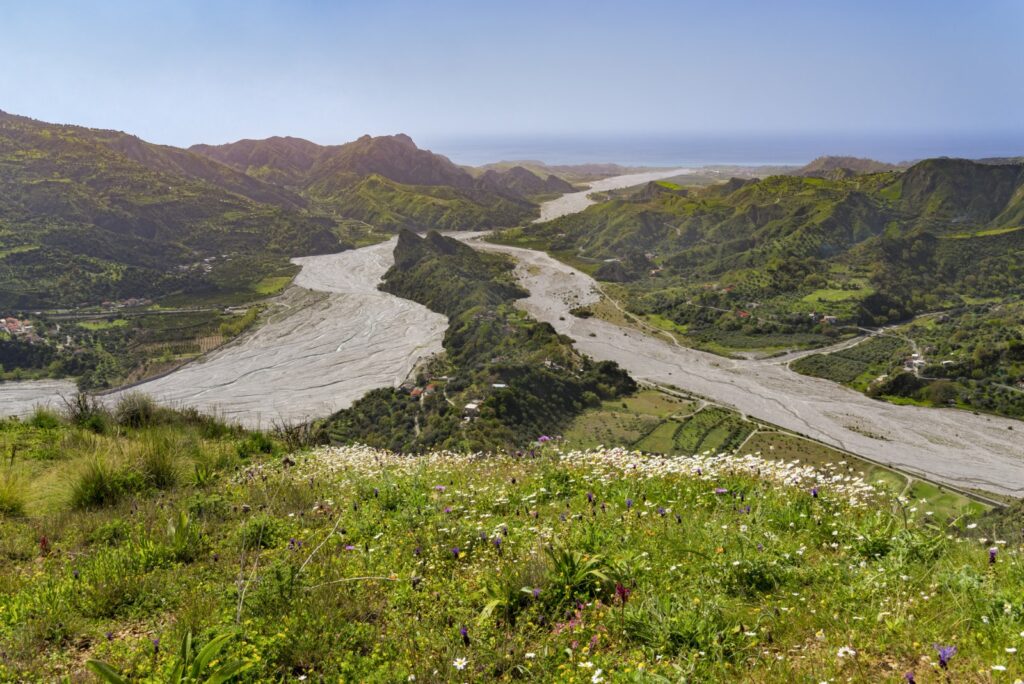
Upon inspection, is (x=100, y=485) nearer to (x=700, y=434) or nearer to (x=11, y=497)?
(x=11, y=497)

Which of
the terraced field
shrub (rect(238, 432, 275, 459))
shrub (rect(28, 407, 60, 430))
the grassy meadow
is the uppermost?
the grassy meadow

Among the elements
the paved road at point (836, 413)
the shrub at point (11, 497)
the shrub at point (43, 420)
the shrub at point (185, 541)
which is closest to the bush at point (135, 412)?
the shrub at point (43, 420)

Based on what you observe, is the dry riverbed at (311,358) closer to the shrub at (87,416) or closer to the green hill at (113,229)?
the green hill at (113,229)

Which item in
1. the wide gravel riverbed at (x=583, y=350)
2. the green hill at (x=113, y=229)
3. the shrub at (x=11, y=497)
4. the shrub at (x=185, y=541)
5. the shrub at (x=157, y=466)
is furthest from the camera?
the green hill at (x=113, y=229)

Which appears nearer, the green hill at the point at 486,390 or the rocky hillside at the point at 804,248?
the green hill at the point at 486,390

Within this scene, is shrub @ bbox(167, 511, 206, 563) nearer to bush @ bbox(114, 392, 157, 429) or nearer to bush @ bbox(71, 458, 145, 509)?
bush @ bbox(71, 458, 145, 509)

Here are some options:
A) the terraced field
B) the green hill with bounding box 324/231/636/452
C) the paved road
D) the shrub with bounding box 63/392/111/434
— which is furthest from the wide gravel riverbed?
the shrub with bounding box 63/392/111/434

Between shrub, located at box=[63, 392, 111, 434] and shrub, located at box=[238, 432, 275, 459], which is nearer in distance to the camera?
shrub, located at box=[238, 432, 275, 459]
